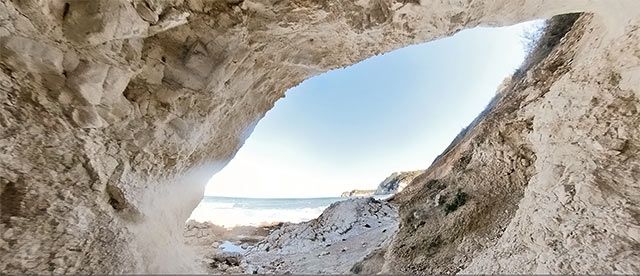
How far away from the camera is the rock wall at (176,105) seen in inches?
84.3

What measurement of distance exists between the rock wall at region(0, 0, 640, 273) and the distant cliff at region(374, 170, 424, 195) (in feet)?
57.2

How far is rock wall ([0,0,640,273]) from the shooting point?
2.14 meters

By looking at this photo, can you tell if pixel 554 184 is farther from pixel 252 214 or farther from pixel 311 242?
pixel 252 214

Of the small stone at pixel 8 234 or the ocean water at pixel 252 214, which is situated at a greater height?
the ocean water at pixel 252 214

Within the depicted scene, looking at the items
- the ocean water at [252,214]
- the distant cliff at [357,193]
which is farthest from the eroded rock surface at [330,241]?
the distant cliff at [357,193]

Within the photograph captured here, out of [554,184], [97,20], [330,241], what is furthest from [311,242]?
[97,20]

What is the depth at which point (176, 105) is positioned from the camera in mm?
3168

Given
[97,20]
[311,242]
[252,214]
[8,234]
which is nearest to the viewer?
[8,234]

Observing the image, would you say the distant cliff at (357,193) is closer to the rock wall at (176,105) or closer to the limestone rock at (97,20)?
the rock wall at (176,105)

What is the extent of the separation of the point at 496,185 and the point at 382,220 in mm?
4919

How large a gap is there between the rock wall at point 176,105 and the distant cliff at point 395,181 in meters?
17.4

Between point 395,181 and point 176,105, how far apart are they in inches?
842

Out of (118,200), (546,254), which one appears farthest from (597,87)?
(118,200)

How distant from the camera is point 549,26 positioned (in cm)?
731
